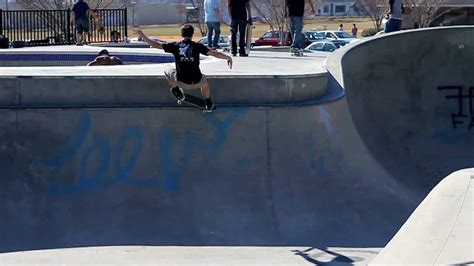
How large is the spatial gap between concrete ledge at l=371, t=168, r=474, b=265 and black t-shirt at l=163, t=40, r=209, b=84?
4.39 meters

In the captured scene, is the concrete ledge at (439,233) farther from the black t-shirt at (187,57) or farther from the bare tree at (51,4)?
the bare tree at (51,4)

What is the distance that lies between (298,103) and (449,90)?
404 cm

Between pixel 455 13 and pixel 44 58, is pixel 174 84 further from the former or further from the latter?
pixel 455 13

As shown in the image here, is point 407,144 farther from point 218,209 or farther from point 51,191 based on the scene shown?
point 51,191

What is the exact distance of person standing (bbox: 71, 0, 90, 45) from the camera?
21.8m

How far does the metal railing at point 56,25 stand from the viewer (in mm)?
25500

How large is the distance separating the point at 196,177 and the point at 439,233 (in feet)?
17.9

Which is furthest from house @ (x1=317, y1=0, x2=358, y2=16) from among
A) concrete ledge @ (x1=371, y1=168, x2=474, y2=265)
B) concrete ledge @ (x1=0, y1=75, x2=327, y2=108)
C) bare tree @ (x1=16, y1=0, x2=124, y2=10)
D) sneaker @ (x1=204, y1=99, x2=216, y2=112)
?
concrete ledge @ (x1=371, y1=168, x2=474, y2=265)

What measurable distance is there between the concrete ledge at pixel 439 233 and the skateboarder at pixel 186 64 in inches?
172

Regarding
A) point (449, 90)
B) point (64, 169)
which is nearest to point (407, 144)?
point (449, 90)

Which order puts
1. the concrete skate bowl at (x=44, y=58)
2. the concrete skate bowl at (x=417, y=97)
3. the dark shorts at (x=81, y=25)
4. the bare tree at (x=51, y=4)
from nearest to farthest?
the concrete skate bowl at (x=417, y=97), the concrete skate bowl at (x=44, y=58), the dark shorts at (x=81, y=25), the bare tree at (x=51, y=4)

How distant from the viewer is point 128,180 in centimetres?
1041

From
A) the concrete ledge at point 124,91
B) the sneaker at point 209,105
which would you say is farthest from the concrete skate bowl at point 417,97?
the sneaker at point 209,105

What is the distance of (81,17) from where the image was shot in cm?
2212
